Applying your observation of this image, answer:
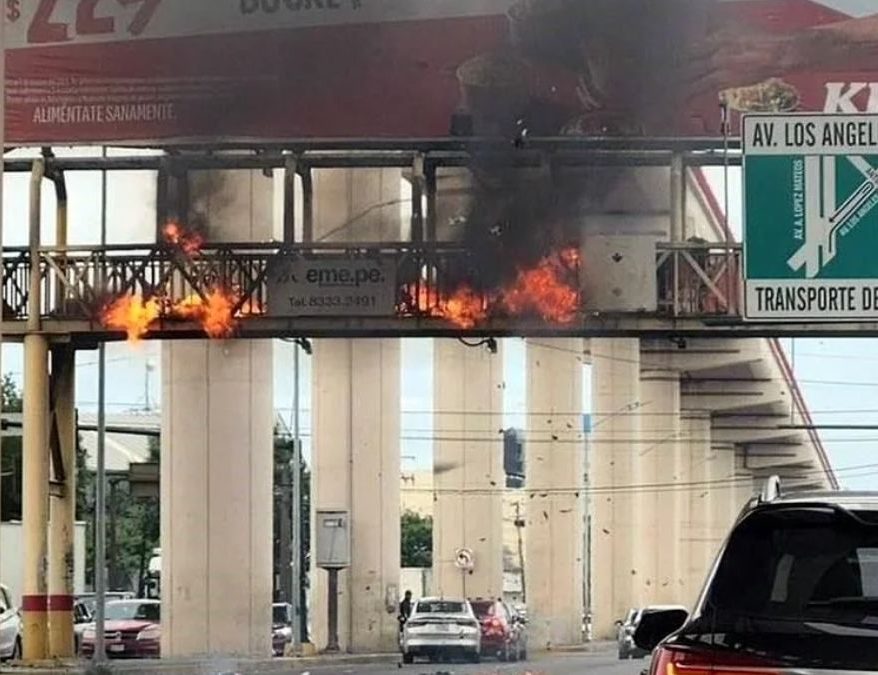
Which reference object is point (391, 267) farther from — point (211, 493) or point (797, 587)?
point (797, 587)

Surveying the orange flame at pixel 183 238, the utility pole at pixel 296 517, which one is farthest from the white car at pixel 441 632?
the orange flame at pixel 183 238

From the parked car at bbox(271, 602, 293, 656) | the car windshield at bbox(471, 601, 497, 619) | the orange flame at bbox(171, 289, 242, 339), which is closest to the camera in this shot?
the orange flame at bbox(171, 289, 242, 339)

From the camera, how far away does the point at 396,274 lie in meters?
23.3

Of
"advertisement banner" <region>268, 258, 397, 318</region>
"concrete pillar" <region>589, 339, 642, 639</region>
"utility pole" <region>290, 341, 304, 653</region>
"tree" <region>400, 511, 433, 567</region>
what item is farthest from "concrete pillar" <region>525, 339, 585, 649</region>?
"tree" <region>400, 511, 433, 567</region>

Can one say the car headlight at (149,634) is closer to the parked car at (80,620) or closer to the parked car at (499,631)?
the parked car at (80,620)

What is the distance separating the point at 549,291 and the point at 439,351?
5.00 meters

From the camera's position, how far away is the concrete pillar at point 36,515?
84.6 ft

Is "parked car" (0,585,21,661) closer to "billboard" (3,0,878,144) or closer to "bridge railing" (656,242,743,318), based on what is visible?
"billboard" (3,0,878,144)

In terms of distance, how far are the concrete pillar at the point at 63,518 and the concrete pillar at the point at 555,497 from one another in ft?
20.0

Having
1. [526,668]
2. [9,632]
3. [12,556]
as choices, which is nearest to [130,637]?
[12,556]

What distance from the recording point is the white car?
2953 centimetres

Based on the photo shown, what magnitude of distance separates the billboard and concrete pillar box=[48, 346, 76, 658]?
3888 millimetres

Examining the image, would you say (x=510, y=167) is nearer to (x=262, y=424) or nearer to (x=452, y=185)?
(x=452, y=185)

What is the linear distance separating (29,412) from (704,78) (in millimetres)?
9339
